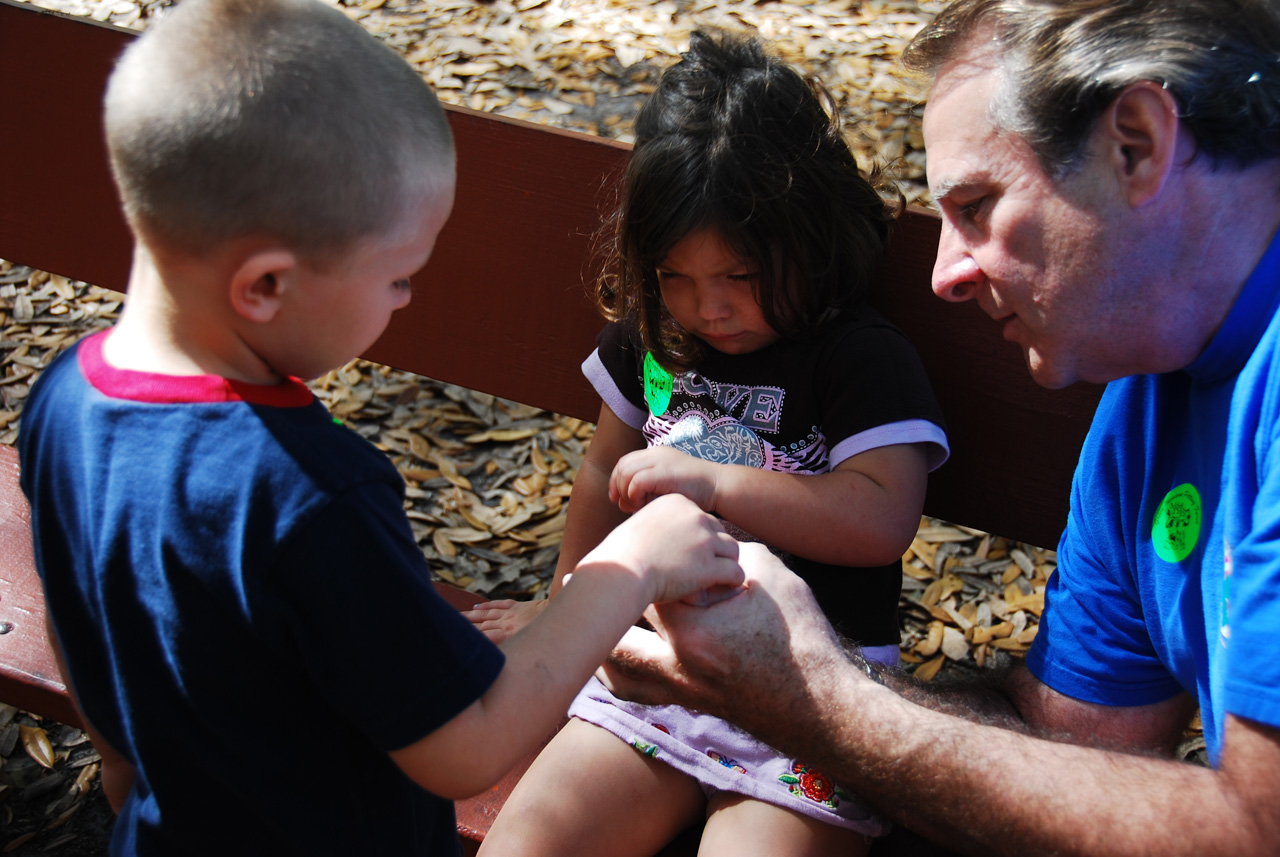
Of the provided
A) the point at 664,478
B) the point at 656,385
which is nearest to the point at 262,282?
the point at 664,478

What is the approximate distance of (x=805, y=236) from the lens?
209cm

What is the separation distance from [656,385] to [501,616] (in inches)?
23.7

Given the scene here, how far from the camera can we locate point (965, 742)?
5.37ft

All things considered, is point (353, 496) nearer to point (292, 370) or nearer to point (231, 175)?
point (292, 370)

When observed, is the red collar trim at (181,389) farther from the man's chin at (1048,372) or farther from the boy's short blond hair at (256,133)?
the man's chin at (1048,372)

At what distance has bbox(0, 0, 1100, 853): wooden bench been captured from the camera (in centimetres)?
223

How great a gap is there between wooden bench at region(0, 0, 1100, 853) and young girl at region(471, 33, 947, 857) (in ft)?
0.61

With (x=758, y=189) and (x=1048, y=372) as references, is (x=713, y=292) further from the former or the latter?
(x=1048, y=372)

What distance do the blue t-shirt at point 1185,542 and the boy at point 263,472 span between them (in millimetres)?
815

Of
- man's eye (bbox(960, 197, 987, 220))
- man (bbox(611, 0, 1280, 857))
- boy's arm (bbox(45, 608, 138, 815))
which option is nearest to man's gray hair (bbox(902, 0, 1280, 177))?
man (bbox(611, 0, 1280, 857))

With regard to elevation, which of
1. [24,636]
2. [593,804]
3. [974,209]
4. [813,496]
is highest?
[974,209]

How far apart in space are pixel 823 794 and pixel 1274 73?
130 centimetres

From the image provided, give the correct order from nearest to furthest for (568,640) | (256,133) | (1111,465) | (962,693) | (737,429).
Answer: (256,133) < (568,640) < (1111,465) < (962,693) < (737,429)

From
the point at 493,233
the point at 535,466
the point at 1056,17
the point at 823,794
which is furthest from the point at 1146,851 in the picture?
the point at 535,466
